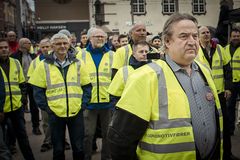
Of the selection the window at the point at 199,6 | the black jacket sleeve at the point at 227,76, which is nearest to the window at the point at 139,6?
the window at the point at 199,6

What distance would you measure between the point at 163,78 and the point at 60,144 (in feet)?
9.43

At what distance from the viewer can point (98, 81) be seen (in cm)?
561

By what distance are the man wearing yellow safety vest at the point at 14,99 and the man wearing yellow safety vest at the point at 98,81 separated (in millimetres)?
965

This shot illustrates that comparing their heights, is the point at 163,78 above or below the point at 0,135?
above

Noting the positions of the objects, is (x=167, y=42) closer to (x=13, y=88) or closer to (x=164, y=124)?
(x=164, y=124)

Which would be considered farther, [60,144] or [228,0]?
[228,0]

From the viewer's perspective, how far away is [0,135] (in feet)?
14.1

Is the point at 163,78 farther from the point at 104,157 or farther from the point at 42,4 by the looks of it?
the point at 42,4

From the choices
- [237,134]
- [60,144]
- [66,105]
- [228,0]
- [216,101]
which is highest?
[228,0]

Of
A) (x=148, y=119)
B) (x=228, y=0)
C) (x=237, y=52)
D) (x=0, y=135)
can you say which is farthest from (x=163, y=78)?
(x=228, y=0)

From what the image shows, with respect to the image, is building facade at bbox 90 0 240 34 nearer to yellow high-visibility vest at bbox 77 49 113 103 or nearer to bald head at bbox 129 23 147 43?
yellow high-visibility vest at bbox 77 49 113 103

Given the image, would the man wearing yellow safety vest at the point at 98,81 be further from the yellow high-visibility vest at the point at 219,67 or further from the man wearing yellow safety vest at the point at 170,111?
the man wearing yellow safety vest at the point at 170,111

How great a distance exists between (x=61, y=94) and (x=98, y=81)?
911 mm

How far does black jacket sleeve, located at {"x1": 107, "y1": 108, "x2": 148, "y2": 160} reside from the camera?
234 cm
